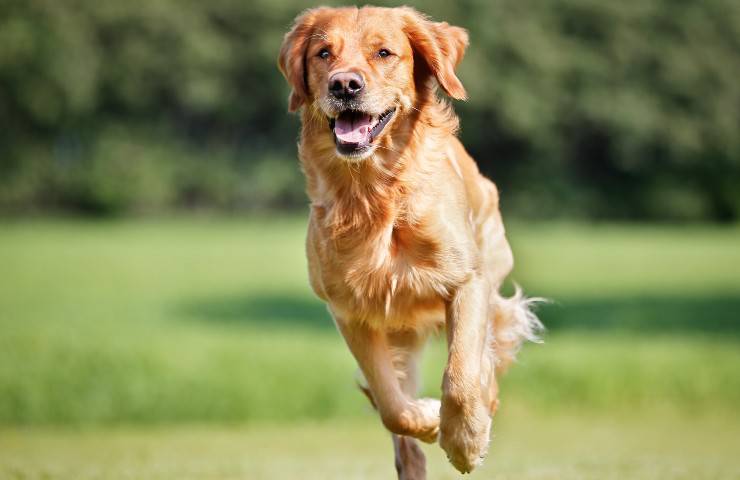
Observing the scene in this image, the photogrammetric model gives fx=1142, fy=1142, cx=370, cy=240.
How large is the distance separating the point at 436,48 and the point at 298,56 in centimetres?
66

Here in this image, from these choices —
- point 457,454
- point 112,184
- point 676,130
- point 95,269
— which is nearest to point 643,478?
point 457,454

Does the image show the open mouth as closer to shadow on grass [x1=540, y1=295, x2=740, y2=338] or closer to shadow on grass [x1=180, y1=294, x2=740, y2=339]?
shadow on grass [x1=540, y1=295, x2=740, y2=338]

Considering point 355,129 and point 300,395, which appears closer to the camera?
point 355,129

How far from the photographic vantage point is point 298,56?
5453 millimetres

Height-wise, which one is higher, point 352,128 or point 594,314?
point 352,128

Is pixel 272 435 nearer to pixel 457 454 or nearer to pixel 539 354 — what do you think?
pixel 539 354

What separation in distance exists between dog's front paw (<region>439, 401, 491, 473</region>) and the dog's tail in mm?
939

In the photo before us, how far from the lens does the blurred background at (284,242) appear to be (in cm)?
1113

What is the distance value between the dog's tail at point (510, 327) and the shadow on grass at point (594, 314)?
1175 cm

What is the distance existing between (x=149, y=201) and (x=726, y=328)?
32.2 m

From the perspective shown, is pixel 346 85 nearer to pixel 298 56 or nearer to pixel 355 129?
pixel 355 129

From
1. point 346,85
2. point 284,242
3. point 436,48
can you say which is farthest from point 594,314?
point 284,242

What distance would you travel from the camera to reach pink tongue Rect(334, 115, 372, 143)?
519 centimetres

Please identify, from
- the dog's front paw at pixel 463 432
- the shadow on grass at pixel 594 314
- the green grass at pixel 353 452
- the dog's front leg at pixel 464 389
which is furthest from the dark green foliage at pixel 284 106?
the dog's front paw at pixel 463 432
